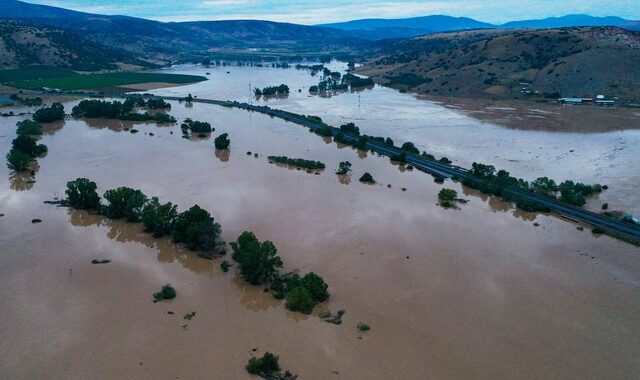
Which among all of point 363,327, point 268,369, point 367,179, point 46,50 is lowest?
point 268,369

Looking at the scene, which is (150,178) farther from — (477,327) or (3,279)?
(477,327)

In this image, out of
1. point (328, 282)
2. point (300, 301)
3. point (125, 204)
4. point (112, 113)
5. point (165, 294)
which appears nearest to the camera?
point (300, 301)

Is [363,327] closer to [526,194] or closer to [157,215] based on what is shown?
[157,215]

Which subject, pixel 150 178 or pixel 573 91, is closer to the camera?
pixel 150 178

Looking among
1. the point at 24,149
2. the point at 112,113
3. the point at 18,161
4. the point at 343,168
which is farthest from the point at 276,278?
the point at 112,113

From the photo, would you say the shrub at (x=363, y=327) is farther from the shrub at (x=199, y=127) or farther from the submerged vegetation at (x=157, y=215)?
the shrub at (x=199, y=127)

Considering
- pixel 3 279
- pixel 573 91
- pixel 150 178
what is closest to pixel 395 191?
pixel 150 178

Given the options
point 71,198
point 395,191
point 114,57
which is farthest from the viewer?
point 114,57
